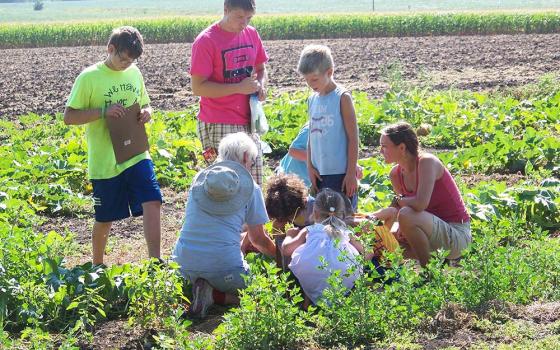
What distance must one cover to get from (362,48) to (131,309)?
2594cm

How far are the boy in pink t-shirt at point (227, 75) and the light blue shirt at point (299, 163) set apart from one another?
14.8 inches

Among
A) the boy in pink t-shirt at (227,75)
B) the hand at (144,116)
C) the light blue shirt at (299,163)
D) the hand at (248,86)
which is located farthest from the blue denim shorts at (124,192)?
the light blue shirt at (299,163)

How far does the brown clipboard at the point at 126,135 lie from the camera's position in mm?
6414

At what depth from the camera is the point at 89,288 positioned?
17.8ft

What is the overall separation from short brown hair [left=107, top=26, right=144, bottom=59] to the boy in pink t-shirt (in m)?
0.77

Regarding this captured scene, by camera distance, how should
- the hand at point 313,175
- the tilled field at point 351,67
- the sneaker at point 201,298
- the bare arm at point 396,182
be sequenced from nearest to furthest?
the sneaker at point 201,298 < the bare arm at point 396,182 < the hand at point 313,175 < the tilled field at point 351,67

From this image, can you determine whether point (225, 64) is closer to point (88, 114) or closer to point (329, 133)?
point (329, 133)

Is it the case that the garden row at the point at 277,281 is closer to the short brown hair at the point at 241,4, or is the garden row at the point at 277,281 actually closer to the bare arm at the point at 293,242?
the bare arm at the point at 293,242

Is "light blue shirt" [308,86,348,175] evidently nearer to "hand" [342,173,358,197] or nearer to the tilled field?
"hand" [342,173,358,197]

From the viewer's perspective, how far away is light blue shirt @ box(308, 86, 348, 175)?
6477 millimetres

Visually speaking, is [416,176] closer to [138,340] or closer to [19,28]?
[138,340]

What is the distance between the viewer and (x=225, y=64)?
7.03m

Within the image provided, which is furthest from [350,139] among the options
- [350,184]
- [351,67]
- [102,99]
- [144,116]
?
[351,67]

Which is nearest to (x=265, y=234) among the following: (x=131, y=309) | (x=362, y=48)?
(x=131, y=309)
